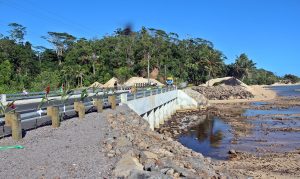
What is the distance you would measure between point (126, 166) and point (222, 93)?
8128cm

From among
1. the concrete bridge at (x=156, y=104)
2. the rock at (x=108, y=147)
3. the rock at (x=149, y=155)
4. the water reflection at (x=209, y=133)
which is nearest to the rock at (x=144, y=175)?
the rock at (x=149, y=155)

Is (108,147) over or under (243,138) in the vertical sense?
over

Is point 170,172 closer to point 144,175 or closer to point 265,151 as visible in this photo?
point 144,175

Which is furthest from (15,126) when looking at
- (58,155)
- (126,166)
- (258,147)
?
(258,147)

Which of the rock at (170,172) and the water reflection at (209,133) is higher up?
the rock at (170,172)

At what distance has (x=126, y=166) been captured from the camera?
10.5 meters

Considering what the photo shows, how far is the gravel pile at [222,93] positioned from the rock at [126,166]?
7481cm

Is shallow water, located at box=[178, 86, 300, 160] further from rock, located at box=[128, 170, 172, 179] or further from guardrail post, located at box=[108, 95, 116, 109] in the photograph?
rock, located at box=[128, 170, 172, 179]

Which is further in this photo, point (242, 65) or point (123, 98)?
point (242, 65)

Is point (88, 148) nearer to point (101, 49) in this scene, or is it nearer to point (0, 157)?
point (0, 157)

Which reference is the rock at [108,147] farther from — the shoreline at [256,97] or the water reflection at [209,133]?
the shoreline at [256,97]

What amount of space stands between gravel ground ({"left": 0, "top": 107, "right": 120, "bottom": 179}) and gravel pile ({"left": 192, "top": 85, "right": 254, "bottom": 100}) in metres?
71.6

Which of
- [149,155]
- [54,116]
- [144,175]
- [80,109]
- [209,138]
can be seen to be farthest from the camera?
[209,138]

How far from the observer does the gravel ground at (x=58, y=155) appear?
392 inches
